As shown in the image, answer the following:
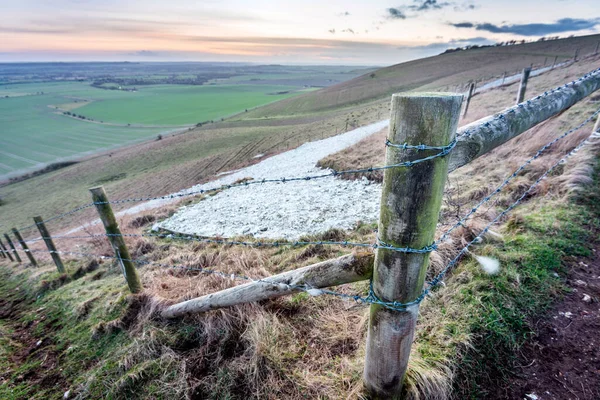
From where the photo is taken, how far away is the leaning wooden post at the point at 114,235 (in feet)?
12.1

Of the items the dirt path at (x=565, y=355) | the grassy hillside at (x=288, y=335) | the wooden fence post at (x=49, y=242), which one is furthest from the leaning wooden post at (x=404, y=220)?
the wooden fence post at (x=49, y=242)

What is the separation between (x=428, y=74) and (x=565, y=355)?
7471 centimetres

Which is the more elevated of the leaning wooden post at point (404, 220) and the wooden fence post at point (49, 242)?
the leaning wooden post at point (404, 220)

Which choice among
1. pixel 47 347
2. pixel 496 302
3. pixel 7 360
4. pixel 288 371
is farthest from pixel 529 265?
pixel 7 360

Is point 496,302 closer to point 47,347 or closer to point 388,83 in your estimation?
point 47,347

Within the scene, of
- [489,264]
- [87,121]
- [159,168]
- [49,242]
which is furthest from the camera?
[87,121]

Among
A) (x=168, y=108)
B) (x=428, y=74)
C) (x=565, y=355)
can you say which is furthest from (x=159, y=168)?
(x=168, y=108)

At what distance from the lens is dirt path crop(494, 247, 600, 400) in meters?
2.18

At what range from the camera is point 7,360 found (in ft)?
12.3

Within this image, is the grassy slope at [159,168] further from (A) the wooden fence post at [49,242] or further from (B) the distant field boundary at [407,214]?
(B) the distant field boundary at [407,214]

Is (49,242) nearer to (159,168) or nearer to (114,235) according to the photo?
(114,235)

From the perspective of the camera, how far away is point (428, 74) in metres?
65.6

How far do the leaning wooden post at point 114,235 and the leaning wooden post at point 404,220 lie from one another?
10.9 feet

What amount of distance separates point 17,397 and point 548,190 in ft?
25.5
